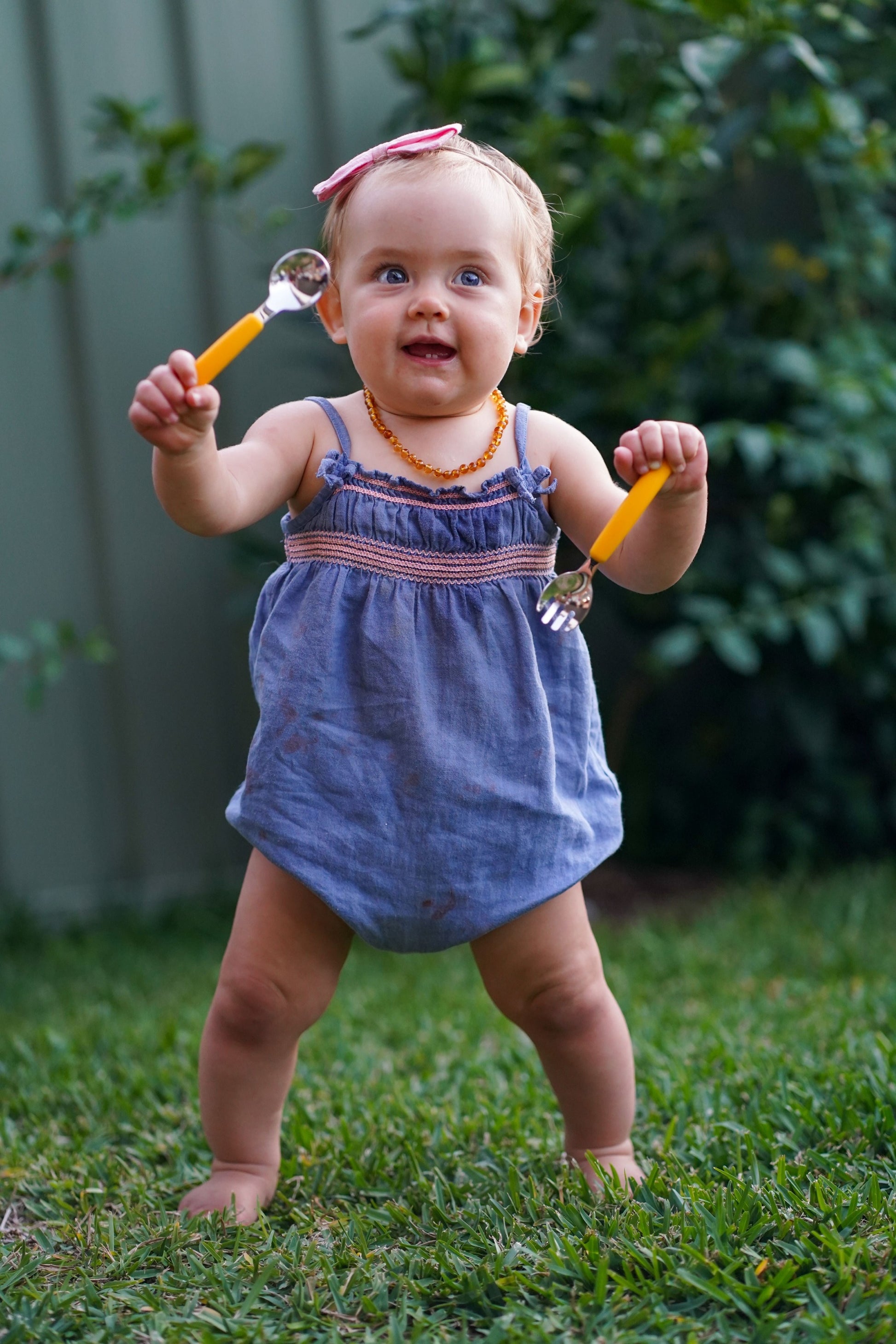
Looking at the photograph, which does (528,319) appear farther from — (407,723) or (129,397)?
(129,397)

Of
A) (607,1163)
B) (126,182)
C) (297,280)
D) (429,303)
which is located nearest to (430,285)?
(429,303)

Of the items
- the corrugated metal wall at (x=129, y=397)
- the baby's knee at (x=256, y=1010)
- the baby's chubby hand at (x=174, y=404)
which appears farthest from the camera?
the corrugated metal wall at (x=129, y=397)

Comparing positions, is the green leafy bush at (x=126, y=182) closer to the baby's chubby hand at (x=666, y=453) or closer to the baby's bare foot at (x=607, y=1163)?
the baby's chubby hand at (x=666, y=453)

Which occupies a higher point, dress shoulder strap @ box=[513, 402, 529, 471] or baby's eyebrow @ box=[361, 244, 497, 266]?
baby's eyebrow @ box=[361, 244, 497, 266]

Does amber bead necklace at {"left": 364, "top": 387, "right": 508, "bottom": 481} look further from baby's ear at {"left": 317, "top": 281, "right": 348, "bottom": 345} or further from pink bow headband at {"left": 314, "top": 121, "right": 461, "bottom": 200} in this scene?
pink bow headband at {"left": 314, "top": 121, "right": 461, "bottom": 200}

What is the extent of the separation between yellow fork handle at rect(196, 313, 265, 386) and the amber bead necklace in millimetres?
189

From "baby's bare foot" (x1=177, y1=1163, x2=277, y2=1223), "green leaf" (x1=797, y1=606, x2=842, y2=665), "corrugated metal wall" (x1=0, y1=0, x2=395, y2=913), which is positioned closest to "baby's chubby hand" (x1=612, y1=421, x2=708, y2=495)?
"baby's bare foot" (x1=177, y1=1163, x2=277, y2=1223)

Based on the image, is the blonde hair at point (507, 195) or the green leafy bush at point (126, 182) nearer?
the blonde hair at point (507, 195)

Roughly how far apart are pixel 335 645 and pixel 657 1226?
620 mm

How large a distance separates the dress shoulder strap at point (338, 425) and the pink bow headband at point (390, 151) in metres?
0.20

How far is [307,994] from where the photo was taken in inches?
53.2

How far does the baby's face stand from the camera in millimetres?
1246

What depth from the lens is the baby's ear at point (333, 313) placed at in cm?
136

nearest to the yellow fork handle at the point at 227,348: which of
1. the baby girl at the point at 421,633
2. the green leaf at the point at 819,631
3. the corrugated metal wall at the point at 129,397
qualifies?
the baby girl at the point at 421,633
